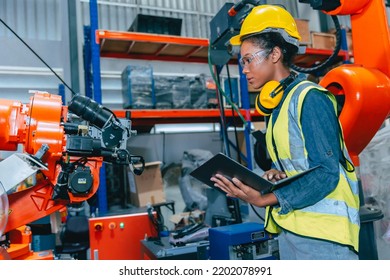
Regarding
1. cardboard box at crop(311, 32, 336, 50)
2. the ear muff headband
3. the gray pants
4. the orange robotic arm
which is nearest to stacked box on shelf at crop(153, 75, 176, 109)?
cardboard box at crop(311, 32, 336, 50)

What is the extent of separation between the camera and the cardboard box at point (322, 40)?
4004mm

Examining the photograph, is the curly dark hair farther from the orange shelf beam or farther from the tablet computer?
the orange shelf beam

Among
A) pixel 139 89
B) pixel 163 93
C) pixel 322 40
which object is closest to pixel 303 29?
pixel 322 40

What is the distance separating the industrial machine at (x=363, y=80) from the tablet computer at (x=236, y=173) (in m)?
0.43

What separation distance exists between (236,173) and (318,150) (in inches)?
10.1

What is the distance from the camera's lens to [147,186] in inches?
127

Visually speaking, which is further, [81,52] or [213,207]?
[81,52]

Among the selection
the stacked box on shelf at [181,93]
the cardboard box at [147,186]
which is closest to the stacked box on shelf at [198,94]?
the stacked box on shelf at [181,93]

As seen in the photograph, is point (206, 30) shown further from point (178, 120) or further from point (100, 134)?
point (100, 134)

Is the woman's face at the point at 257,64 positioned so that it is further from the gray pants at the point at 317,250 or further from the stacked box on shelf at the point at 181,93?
the stacked box on shelf at the point at 181,93

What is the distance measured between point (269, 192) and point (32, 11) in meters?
3.69

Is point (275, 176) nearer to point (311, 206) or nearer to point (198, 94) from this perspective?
point (311, 206)

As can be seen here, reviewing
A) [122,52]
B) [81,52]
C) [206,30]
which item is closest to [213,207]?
[122,52]

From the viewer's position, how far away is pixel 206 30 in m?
4.50
